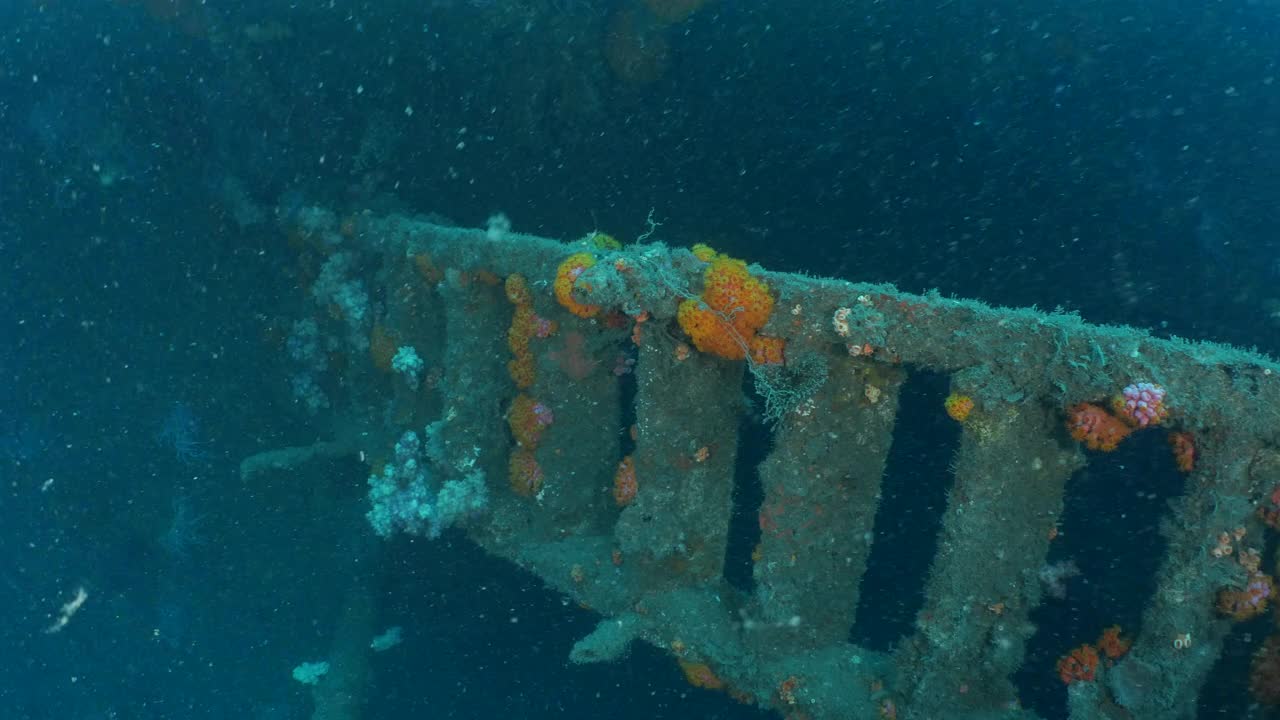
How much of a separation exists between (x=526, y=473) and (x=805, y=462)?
340 centimetres

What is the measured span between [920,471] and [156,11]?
48.0ft

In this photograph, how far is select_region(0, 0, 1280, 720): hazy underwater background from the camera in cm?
1110

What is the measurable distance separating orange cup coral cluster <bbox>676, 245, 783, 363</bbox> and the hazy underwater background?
5438 millimetres

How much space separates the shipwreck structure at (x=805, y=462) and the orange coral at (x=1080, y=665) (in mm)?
27

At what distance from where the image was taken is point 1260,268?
1097cm

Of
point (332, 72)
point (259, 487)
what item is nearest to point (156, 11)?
point (332, 72)

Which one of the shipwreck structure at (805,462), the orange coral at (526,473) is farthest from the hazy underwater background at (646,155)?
the shipwreck structure at (805,462)

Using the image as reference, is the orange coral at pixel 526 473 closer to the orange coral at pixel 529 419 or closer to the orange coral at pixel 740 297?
the orange coral at pixel 529 419

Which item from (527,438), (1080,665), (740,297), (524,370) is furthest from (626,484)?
(1080,665)

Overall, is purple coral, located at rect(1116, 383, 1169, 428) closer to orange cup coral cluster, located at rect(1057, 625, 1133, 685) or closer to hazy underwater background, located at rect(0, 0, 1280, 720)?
orange cup coral cluster, located at rect(1057, 625, 1133, 685)

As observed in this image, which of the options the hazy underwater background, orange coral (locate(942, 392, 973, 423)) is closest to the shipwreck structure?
orange coral (locate(942, 392, 973, 423))

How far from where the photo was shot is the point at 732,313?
529 centimetres

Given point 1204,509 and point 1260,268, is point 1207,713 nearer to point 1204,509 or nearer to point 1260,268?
point 1204,509

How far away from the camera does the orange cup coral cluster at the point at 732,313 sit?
5.23 m
